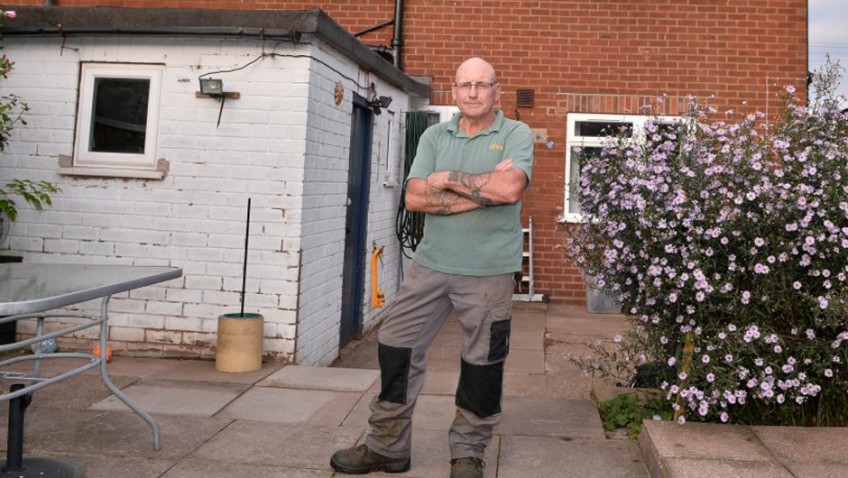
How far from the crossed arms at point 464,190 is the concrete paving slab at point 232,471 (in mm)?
1268

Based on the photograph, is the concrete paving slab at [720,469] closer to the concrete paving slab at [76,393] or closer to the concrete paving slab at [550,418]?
the concrete paving slab at [550,418]

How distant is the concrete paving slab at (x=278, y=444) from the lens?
3.75m

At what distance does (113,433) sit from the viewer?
13.3 feet

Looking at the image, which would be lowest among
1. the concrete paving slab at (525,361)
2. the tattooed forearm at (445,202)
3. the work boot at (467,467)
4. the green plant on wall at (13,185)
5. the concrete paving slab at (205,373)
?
the work boot at (467,467)

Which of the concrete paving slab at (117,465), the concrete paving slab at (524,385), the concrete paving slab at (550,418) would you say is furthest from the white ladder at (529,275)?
the concrete paving slab at (117,465)

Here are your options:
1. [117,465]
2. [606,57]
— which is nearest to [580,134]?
[606,57]

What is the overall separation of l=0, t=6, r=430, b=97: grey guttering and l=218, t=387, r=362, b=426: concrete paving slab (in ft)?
8.13

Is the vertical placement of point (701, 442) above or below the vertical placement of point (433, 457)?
above

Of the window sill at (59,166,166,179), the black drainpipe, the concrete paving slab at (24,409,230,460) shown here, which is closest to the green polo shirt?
the concrete paving slab at (24,409,230,460)

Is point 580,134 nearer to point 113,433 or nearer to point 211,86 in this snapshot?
point 211,86

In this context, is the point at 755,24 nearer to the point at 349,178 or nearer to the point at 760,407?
the point at 349,178

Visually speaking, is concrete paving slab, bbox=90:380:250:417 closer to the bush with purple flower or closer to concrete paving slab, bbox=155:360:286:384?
concrete paving slab, bbox=155:360:286:384

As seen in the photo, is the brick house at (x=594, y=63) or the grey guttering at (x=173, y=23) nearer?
the grey guttering at (x=173, y=23)

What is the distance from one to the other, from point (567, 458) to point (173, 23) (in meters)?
4.14
